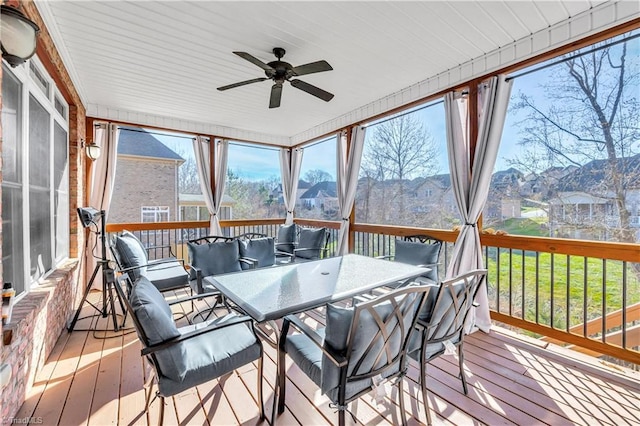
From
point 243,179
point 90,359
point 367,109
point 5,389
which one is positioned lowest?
point 90,359

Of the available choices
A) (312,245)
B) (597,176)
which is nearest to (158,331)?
(312,245)

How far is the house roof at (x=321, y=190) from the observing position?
564cm

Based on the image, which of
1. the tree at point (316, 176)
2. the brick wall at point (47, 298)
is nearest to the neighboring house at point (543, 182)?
the tree at point (316, 176)

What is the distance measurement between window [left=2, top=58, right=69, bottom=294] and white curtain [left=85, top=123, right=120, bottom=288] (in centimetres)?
97

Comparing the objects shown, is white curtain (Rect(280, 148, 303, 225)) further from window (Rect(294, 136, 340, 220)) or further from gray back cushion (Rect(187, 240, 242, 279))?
gray back cushion (Rect(187, 240, 242, 279))

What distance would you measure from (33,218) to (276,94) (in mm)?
2525

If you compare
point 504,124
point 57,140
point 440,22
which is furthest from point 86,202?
point 504,124

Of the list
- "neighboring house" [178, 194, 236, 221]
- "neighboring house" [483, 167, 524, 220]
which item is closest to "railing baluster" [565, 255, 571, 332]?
"neighboring house" [483, 167, 524, 220]

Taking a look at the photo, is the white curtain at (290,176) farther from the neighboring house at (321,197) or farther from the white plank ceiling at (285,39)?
the white plank ceiling at (285,39)

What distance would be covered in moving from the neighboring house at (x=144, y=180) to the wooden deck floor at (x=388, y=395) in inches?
115

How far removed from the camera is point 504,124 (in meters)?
2.98

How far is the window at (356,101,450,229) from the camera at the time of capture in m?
3.74

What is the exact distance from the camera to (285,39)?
273 cm

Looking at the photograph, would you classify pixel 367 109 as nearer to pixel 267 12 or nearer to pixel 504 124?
pixel 504 124
